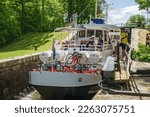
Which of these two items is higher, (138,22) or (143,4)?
(143,4)

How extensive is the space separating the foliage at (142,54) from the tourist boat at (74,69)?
8423mm

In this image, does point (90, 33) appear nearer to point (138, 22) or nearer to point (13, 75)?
point (13, 75)

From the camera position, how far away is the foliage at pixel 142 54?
2881 cm

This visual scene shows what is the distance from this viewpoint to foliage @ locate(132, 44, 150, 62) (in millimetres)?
28812

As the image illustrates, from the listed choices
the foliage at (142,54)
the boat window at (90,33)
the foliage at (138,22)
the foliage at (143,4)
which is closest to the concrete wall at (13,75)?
the boat window at (90,33)

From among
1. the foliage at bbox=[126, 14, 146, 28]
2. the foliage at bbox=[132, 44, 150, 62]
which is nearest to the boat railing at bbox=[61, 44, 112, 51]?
the foliage at bbox=[132, 44, 150, 62]

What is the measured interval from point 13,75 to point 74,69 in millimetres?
5592

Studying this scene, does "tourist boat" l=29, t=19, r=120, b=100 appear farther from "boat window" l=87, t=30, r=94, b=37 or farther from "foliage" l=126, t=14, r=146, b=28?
"foliage" l=126, t=14, r=146, b=28

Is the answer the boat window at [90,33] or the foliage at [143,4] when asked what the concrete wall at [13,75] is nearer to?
the boat window at [90,33]

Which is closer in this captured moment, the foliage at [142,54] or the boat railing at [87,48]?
the boat railing at [87,48]

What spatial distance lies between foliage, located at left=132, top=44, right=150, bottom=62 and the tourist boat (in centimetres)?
842

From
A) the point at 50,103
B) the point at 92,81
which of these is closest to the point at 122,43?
the point at 92,81

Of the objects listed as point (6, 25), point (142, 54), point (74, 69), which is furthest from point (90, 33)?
point (6, 25)

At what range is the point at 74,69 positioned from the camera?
1688cm
